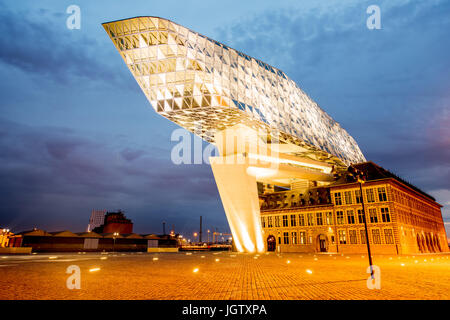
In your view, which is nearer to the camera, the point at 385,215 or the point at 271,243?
the point at 385,215

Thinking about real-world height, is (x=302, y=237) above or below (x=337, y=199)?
below

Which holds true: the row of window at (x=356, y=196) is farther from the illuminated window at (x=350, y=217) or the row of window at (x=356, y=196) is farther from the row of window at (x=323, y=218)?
the illuminated window at (x=350, y=217)

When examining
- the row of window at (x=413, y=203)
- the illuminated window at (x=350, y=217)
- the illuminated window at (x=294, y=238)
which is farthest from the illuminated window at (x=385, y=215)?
the illuminated window at (x=294, y=238)

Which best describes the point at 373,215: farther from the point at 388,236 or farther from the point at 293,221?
the point at 293,221

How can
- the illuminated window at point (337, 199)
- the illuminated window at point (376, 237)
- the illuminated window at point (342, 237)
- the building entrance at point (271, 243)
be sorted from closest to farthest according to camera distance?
the illuminated window at point (376, 237), the illuminated window at point (342, 237), the illuminated window at point (337, 199), the building entrance at point (271, 243)

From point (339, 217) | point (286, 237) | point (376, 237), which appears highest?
point (339, 217)

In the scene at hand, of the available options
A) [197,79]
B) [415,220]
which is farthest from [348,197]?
[197,79]

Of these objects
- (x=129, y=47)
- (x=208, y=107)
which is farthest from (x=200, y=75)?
(x=129, y=47)

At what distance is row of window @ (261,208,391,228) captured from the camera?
43.5 metres

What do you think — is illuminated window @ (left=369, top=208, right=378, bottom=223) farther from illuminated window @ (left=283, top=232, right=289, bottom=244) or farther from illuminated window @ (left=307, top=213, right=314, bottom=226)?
illuminated window @ (left=283, top=232, right=289, bottom=244)

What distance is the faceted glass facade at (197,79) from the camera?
31.7 metres

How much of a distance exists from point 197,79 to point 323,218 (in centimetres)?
3512

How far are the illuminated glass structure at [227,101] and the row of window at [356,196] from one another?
6.95 m

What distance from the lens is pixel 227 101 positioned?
3294 centimetres
